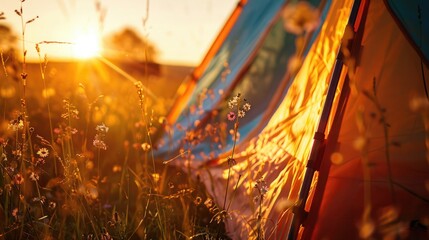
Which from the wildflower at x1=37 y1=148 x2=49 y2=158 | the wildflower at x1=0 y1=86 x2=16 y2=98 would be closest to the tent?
the wildflower at x1=37 y1=148 x2=49 y2=158

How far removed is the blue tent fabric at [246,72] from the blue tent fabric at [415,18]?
1.01 meters

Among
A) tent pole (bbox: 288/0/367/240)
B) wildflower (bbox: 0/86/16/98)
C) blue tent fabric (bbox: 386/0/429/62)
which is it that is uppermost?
blue tent fabric (bbox: 386/0/429/62)

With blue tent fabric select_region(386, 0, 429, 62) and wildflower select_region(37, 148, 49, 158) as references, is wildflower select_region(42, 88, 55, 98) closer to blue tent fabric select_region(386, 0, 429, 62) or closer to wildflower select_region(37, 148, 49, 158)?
wildflower select_region(37, 148, 49, 158)

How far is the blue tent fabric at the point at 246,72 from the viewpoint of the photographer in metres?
3.49

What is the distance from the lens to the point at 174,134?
429cm

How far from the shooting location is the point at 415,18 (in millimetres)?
2166

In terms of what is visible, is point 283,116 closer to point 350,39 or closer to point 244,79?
point 350,39

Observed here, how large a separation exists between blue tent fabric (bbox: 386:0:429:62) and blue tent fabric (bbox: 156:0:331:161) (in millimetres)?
1014

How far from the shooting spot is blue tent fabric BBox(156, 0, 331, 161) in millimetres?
3495

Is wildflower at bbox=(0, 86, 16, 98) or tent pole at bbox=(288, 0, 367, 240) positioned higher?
wildflower at bbox=(0, 86, 16, 98)

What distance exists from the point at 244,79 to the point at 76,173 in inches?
80.2

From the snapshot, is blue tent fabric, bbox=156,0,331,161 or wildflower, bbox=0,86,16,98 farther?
blue tent fabric, bbox=156,0,331,161

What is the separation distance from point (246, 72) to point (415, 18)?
5.83 ft

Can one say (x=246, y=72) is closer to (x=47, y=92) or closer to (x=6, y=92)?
(x=47, y=92)
